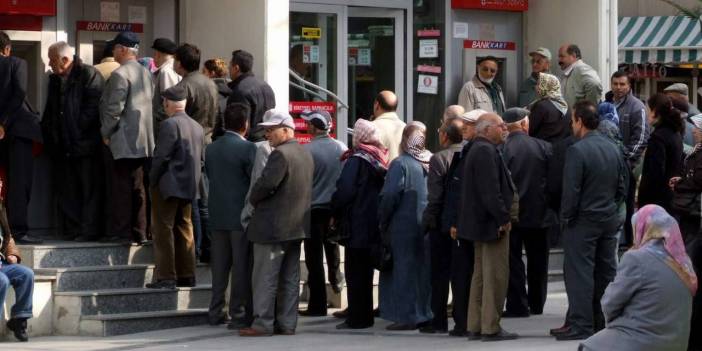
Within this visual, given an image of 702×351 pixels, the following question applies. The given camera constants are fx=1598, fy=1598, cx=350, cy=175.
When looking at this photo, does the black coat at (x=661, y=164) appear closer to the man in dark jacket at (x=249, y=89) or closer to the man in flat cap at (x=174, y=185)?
the man in dark jacket at (x=249, y=89)

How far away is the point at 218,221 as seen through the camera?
13.9 metres

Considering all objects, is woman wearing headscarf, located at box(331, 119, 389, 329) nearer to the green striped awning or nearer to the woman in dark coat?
the woman in dark coat

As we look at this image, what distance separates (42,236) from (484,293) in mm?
4789

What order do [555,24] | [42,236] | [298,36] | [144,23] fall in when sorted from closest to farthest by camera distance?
[42,236] → [144,23] → [298,36] → [555,24]

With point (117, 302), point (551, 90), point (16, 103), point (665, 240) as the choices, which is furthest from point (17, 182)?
point (665, 240)

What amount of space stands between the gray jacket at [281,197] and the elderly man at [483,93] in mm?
5053

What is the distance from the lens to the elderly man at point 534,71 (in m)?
17.9

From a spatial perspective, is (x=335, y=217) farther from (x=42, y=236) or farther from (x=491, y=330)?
(x=42, y=236)

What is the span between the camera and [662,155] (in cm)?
1477

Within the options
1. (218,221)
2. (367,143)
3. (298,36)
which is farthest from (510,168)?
(298,36)

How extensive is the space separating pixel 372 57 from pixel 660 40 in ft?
32.5

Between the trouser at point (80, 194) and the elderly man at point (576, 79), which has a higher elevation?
the elderly man at point (576, 79)

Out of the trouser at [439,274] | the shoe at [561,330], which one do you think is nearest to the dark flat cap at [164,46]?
the trouser at [439,274]

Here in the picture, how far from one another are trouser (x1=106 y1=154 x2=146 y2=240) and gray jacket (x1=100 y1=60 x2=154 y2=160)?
18 centimetres
